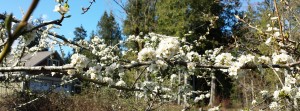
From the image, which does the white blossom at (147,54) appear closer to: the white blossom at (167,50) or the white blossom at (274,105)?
the white blossom at (167,50)

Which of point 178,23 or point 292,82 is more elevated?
point 178,23

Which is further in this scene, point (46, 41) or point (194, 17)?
point (194, 17)

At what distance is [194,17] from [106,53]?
84.4 ft

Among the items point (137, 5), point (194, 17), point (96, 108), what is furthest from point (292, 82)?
point (137, 5)

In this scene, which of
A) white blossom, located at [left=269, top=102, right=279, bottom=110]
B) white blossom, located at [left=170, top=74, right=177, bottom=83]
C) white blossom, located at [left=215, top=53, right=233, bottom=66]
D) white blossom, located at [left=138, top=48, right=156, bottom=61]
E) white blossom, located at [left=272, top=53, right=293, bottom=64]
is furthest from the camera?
white blossom, located at [left=170, top=74, right=177, bottom=83]

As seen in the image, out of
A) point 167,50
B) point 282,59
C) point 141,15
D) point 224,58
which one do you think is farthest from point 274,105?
point 141,15

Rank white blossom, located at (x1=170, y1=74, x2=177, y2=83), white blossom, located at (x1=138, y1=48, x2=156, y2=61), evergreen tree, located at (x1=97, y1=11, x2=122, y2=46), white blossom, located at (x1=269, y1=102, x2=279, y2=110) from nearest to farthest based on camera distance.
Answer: white blossom, located at (x1=138, y1=48, x2=156, y2=61) < white blossom, located at (x1=269, y1=102, x2=279, y2=110) < white blossom, located at (x1=170, y1=74, x2=177, y2=83) < evergreen tree, located at (x1=97, y1=11, x2=122, y2=46)

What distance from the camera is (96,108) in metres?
12.9

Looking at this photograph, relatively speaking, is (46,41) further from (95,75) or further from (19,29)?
(19,29)

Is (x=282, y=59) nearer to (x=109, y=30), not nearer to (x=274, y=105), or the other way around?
(x=274, y=105)

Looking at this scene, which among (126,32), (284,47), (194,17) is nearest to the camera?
(284,47)

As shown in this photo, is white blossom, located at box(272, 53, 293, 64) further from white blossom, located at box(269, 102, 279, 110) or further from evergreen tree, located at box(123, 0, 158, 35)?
evergreen tree, located at box(123, 0, 158, 35)

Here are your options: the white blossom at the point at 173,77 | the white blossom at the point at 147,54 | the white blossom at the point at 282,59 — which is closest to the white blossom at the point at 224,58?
the white blossom at the point at 282,59

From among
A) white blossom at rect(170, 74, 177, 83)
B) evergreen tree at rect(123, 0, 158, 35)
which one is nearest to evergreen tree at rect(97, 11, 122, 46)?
evergreen tree at rect(123, 0, 158, 35)
